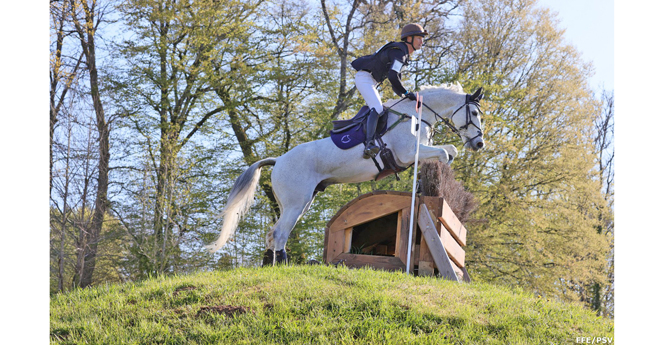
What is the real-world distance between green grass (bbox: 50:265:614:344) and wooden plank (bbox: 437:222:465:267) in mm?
958

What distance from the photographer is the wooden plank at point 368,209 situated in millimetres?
6453

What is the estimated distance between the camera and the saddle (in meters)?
6.16

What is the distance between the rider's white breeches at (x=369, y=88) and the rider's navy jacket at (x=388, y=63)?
0.06 m

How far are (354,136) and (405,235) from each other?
1308 mm

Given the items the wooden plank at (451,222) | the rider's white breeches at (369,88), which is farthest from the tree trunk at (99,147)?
the wooden plank at (451,222)

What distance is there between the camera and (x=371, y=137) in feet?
20.2

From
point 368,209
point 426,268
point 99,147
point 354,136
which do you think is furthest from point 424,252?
point 99,147

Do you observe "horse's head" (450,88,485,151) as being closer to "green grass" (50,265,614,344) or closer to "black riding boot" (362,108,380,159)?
"black riding boot" (362,108,380,159)

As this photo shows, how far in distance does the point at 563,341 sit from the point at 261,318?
2.24 meters

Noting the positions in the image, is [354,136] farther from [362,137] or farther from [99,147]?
[99,147]

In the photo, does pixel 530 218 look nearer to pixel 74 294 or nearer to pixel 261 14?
pixel 261 14

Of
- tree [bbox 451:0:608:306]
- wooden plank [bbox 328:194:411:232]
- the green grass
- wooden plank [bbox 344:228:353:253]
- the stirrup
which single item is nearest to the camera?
the green grass

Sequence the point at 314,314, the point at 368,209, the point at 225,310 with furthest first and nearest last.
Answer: the point at 368,209 → the point at 225,310 → the point at 314,314

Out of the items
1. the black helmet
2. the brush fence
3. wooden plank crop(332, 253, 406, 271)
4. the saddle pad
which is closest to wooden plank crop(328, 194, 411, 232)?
the brush fence
